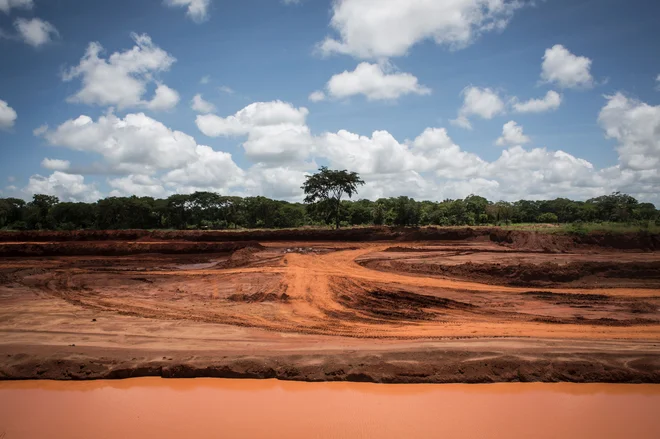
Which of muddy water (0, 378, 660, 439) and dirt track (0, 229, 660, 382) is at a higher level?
dirt track (0, 229, 660, 382)

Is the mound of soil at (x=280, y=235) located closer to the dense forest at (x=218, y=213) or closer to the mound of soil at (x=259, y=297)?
the dense forest at (x=218, y=213)

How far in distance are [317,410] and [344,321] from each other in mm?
4233

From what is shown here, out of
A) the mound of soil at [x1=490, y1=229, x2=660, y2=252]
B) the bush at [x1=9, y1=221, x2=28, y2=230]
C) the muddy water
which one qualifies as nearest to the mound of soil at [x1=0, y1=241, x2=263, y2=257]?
the mound of soil at [x1=490, y1=229, x2=660, y2=252]

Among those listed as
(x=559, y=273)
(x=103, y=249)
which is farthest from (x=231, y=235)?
(x=559, y=273)

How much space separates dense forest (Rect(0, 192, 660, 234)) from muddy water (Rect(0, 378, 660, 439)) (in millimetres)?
38585

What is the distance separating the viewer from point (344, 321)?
33.6 feet

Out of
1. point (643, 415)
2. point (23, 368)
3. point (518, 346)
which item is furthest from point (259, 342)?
point (643, 415)

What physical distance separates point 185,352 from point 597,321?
1023cm

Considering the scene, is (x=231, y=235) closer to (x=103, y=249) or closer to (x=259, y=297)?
(x=103, y=249)

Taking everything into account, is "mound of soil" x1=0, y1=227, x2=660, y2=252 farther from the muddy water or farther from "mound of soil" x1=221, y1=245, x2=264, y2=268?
the muddy water

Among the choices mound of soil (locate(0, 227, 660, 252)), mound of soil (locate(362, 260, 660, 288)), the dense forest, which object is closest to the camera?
mound of soil (locate(362, 260, 660, 288))

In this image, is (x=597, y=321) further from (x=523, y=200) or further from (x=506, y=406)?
(x=523, y=200)

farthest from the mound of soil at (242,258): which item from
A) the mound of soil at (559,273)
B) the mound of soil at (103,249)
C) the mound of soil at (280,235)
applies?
the mound of soil at (559,273)

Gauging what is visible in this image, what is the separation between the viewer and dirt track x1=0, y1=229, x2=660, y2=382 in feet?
23.2
